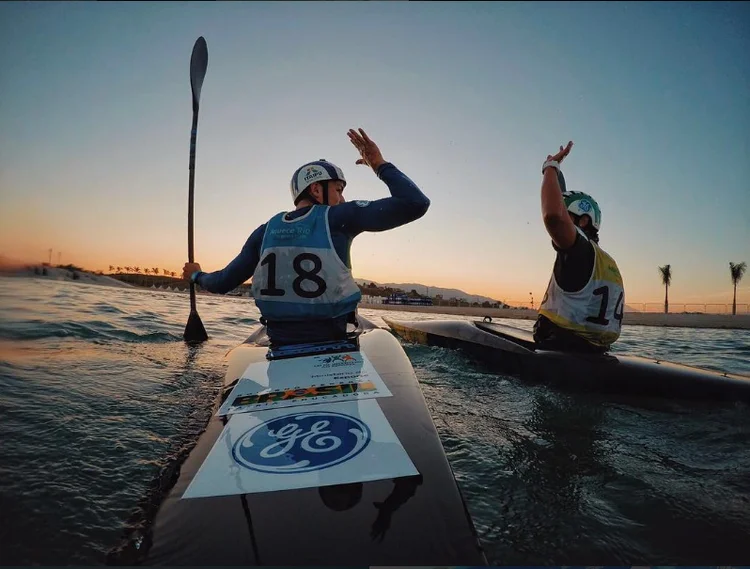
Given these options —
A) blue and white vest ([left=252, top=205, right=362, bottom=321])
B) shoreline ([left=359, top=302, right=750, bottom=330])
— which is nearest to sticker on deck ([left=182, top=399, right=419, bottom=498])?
blue and white vest ([left=252, top=205, right=362, bottom=321])

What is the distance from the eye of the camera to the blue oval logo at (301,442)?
5.00ft

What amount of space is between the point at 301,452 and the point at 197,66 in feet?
25.6

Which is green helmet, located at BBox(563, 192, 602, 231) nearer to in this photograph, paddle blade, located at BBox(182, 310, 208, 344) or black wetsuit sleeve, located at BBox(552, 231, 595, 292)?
black wetsuit sleeve, located at BBox(552, 231, 595, 292)

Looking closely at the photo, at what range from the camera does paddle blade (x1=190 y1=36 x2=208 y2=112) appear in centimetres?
720

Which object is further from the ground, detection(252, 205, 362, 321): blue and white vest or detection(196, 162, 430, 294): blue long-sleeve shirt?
detection(196, 162, 430, 294): blue long-sleeve shirt

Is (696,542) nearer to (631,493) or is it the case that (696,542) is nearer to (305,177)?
(631,493)

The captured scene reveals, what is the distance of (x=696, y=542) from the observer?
1.60 meters

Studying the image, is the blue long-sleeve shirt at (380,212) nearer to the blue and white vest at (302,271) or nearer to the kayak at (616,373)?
the blue and white vest at (302,271)

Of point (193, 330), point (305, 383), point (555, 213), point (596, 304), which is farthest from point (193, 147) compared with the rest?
point (596, 304)

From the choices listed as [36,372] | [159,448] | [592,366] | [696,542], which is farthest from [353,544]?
[36,372]

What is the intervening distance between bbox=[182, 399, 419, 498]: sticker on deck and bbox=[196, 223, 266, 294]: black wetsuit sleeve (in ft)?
5.95

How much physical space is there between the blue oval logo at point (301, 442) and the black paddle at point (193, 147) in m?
5.41

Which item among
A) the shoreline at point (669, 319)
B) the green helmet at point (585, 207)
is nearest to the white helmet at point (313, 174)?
the green helmet at point (585, 207)

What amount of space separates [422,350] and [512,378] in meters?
2.58
